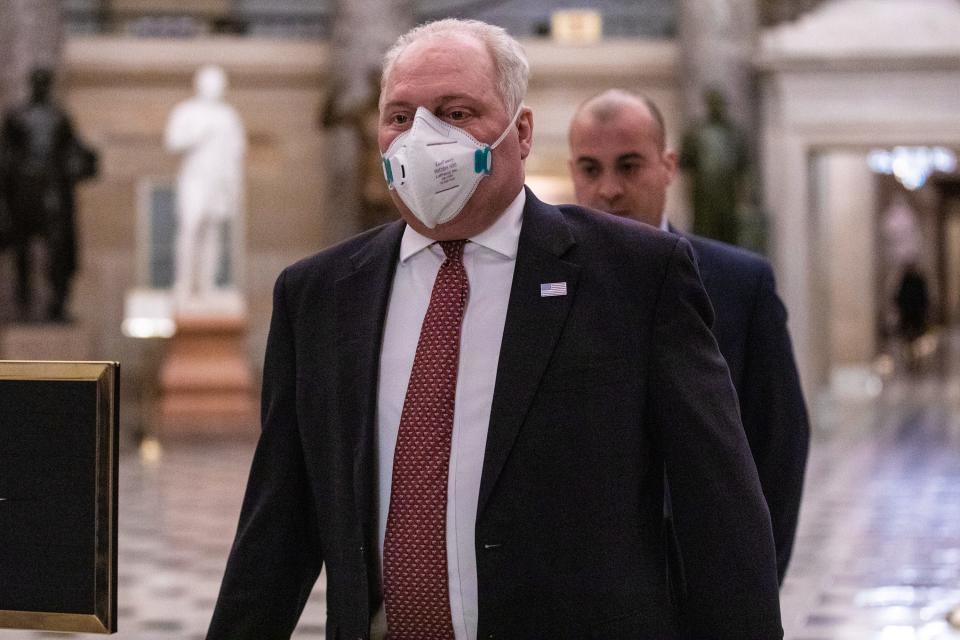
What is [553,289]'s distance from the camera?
2.49 metres

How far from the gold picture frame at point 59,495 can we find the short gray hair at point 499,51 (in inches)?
29.5

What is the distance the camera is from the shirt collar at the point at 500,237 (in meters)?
2.56

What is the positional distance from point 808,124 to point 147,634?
15.0m

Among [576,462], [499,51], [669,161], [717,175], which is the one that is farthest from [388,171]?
[717,175]

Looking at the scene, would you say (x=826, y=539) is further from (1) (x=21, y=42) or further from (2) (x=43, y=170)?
(1) (x=21, y=42)

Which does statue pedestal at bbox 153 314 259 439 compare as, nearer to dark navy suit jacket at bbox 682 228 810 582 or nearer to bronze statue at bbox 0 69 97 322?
bronze statue at bbox 0 69 97 322

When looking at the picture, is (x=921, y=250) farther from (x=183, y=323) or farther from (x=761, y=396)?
(x=761, y=396)

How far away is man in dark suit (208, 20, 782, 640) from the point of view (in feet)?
7.89

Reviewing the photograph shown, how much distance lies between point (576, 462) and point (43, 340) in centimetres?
1523

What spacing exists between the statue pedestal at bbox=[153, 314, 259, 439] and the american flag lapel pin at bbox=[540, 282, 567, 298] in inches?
553

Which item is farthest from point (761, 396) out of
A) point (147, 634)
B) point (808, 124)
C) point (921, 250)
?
point (921, 250)

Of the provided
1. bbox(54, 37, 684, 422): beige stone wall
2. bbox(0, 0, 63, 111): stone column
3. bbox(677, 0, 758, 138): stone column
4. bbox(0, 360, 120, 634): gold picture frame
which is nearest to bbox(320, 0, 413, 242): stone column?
bbox(54, 37, 684, 422): beige stone wall

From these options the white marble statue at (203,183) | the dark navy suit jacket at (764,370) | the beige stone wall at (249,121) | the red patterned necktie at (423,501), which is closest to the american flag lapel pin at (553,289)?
the red patterned necktie at (423,501)

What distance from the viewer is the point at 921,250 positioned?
38531 mm
